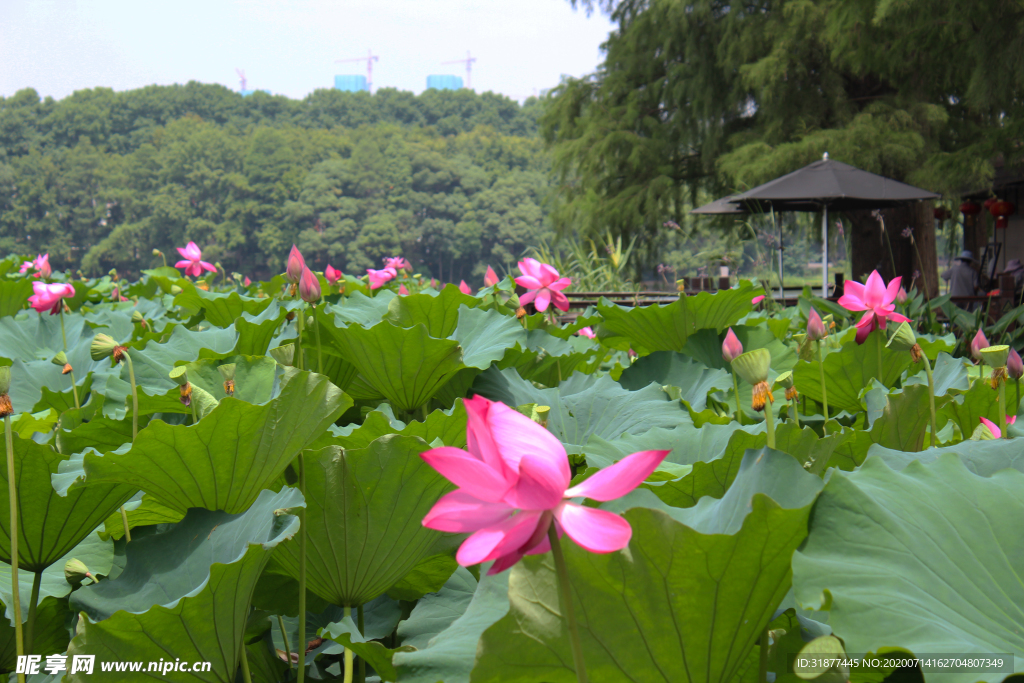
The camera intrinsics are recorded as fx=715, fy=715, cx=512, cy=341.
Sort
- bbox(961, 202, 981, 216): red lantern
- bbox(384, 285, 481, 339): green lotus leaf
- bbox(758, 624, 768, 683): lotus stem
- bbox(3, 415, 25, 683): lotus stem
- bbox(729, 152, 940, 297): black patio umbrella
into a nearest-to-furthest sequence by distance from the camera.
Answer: bbox(758, 624, 768, 683): lotus stem
bbox(3, 415, 25, 683): lotus stem
bbox(384, 285, 481, 339): green lotus leaf
bbox(729, 152, 940, 297): black patio umbrella
bbox(961, 202, 981, 216): red lantern

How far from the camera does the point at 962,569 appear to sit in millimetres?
494

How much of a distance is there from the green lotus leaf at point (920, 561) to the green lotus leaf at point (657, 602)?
0.10 feet

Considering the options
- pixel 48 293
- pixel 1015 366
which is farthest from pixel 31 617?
pixel 48 293

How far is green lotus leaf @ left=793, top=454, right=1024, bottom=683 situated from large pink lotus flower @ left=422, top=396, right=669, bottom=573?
129 mm

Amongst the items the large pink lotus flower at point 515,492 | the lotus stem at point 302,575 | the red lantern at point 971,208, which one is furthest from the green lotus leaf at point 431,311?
Result: the red lantern at point 971,208

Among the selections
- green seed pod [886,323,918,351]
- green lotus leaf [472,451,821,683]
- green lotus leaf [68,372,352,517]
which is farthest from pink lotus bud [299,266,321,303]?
green seed pod [886,323,918,351]

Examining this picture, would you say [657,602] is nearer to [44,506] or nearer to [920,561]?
[920,561]

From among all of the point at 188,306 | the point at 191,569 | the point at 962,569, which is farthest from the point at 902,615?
the point at 188,306

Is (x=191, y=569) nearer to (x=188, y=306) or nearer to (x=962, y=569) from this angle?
(x=962, y=569)

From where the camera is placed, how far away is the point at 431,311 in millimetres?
1519

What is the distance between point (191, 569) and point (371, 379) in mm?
601

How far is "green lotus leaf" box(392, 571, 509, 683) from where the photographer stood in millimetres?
503

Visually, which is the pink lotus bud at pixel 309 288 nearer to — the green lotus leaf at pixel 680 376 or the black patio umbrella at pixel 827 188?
the green lotus leaf at pixel 680 376

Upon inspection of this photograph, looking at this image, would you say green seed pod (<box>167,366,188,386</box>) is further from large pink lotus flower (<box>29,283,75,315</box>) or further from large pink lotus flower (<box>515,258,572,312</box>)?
large pink lotus flower (<box>29,283,75,315</box>)
